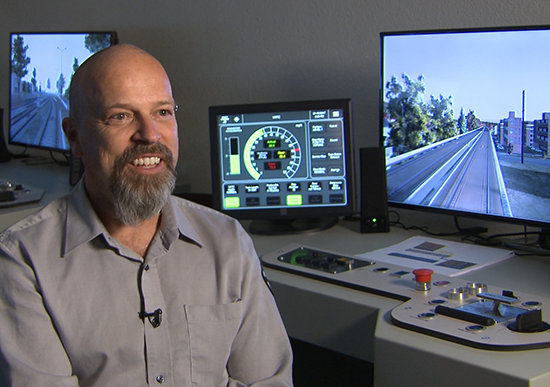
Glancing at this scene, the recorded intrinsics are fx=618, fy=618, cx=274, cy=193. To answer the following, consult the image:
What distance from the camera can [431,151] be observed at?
1772 mm

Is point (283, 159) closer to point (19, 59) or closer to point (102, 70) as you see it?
point (102, 70)

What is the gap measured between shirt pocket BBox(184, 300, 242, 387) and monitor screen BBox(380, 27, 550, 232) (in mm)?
820

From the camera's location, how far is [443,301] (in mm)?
→ 1226

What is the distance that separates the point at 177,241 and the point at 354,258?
52 centimetres

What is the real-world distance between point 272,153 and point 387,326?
85 cm

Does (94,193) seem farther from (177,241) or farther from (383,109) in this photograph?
(383,109)

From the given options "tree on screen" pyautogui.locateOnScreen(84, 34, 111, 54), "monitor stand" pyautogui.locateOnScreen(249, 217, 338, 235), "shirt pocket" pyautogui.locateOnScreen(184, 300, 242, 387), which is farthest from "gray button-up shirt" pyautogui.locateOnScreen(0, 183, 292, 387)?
"tree on screen" pyautogui.locateOnScreen(84, 34, 111, 54)

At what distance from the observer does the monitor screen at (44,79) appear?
261 cm

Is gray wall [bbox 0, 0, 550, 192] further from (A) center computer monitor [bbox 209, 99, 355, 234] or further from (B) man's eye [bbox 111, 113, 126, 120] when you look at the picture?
(B) man's eye [bbox 111, 113, 126, 120]

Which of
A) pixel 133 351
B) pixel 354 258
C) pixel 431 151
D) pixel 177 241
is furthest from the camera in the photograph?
pixel 431 151

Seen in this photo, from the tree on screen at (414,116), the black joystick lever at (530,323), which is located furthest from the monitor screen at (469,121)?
the black joystick lever at (530,323)

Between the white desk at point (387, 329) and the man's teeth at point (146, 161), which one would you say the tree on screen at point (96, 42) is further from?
the man's teeth at point (146, 161)

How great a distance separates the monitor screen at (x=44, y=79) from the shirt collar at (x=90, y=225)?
1.50m

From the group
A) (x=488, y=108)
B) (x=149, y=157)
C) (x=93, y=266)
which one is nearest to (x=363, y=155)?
(x=488, y=108)
